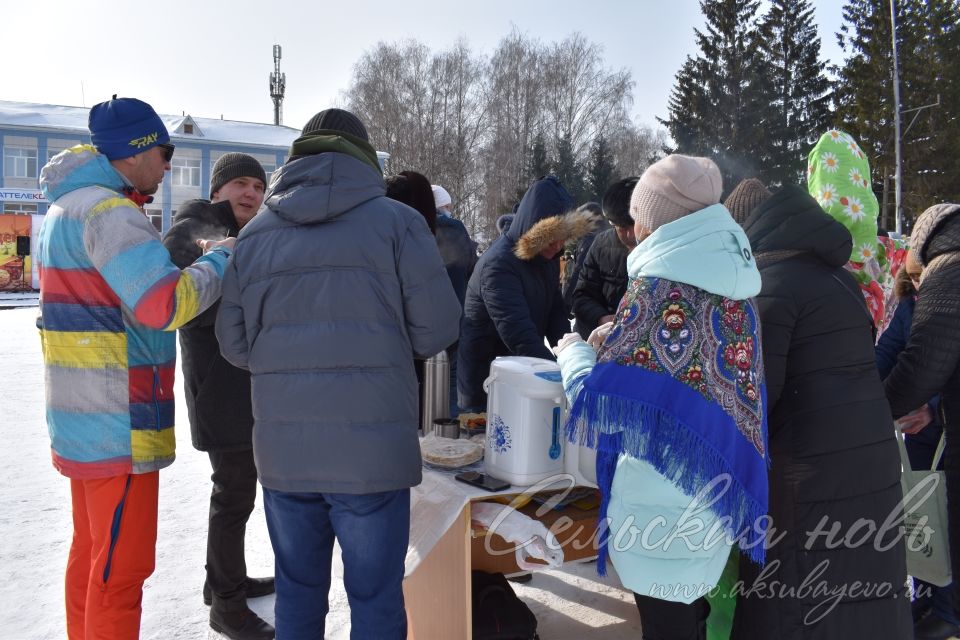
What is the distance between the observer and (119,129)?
206cm

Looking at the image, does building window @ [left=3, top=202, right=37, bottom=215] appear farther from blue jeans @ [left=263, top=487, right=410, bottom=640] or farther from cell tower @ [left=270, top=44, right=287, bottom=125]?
blue jeans @ [left=263, top=487, right=410, bottom=640]

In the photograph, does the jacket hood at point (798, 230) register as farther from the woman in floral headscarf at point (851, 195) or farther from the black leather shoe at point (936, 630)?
the black leather shoe at point (936, 630)

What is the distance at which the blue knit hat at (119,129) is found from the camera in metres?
2.06

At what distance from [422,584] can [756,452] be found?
3.97ft

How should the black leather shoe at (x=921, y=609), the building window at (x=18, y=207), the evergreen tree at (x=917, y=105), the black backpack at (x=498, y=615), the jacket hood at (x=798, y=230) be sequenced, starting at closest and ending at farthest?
the jacket hood at (x=798, y=230) → the black backpack at (x=498, y=615) → the black leather shoe at (x=921, y=609) → the evergreen tree at (x=917, y=105) → the building window at (x=18, y=207)

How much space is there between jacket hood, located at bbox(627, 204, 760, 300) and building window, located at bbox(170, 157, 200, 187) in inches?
1354

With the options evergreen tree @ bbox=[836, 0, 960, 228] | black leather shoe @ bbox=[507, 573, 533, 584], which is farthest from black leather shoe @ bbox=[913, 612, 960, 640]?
evergreen tree @ bbox=[836, 0, 960, 228]

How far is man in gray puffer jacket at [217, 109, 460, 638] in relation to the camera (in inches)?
69.7

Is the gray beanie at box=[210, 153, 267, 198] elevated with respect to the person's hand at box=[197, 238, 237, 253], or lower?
elevated

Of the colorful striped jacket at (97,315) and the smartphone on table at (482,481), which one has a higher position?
the colorful striped jacket at (97,315)

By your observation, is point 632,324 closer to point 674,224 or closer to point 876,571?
point 674,224

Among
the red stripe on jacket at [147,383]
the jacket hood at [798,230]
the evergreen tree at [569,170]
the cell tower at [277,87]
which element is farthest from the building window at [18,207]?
the jacket hood at [798,230]

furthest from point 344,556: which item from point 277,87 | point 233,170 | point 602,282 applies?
point 277,87

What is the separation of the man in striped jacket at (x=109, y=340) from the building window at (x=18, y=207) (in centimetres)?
3409
